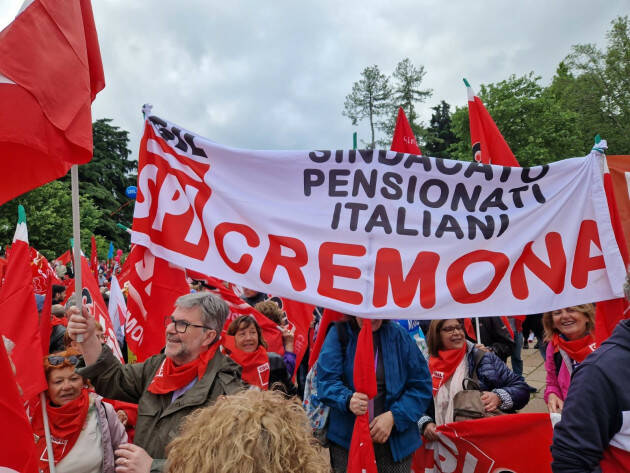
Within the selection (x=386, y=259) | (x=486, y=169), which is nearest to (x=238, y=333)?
(x=386, y=259)

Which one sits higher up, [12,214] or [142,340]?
[12,214]

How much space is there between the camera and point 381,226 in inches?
108

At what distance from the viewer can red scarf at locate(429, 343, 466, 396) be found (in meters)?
3.53

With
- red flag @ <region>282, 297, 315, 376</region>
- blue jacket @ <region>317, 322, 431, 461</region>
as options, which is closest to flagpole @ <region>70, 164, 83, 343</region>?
blue jacket @ <region>317, 322, 431, 461</region>

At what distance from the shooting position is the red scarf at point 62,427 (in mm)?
2523

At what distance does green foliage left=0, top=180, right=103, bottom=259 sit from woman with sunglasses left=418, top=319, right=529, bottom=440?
26.0m

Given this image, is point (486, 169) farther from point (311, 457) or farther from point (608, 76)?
point (608, 76)

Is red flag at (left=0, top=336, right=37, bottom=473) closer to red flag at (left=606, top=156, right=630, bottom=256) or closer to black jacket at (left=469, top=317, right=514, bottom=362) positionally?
red flag at (left=606, top=156, right=630, bottom=256)

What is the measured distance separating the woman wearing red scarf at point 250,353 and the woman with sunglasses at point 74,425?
153 centimetres

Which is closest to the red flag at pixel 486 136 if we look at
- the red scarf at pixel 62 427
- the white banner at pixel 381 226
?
the white banner at pixel 381 226

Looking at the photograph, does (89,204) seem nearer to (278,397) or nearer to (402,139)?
(402,139)

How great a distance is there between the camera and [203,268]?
8.89 ft

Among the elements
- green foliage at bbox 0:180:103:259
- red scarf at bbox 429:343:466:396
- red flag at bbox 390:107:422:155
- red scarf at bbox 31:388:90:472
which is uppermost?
green foliage at bbox 0:180:103:259

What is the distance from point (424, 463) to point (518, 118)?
3016 cm
